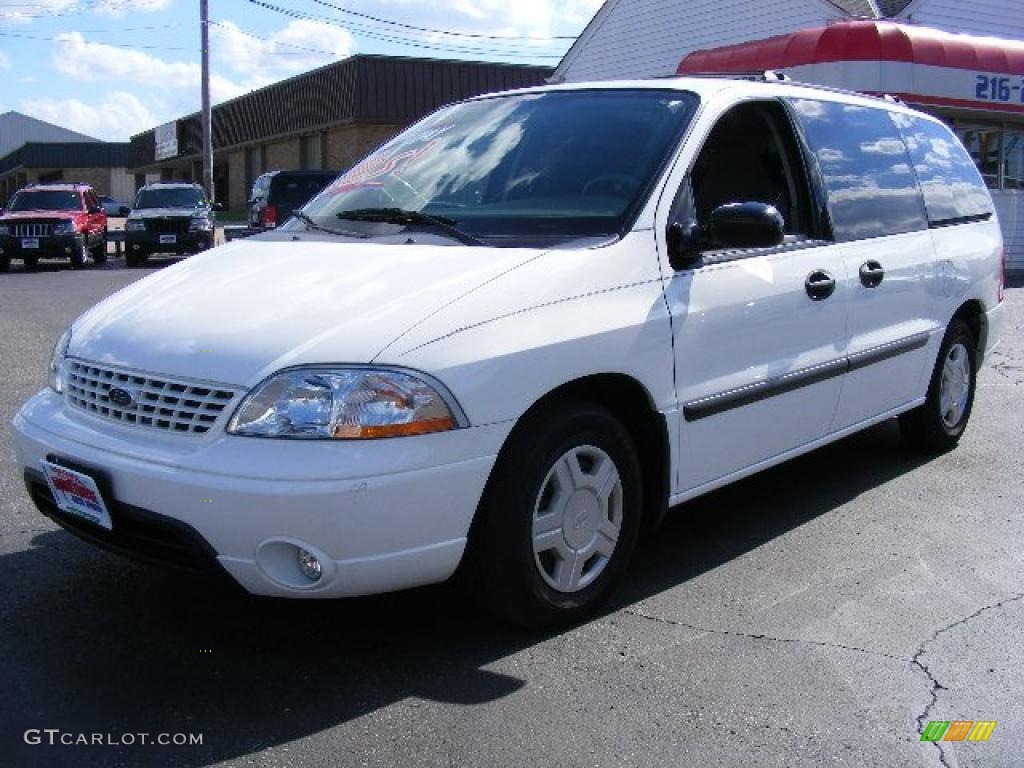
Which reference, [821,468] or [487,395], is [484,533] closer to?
[487,395]

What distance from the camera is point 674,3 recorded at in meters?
24.6

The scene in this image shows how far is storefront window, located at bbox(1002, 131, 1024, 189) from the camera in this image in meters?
19.9

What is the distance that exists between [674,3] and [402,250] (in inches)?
897

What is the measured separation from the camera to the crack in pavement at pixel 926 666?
9.94 feet

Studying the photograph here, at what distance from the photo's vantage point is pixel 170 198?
22156 millimetres

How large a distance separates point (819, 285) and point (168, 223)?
1913 centimetres

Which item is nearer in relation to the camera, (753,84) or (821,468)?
(753,84)

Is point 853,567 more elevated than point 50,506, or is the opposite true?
point 50,506

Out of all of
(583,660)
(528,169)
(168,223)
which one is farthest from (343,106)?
(583,660)

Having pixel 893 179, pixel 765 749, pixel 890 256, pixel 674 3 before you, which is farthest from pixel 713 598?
pixel 674 3

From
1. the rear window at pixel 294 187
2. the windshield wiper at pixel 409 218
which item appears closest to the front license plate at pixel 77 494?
the windshield wiper at pixel 409 218

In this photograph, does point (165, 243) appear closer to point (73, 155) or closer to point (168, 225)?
point (168, 225)

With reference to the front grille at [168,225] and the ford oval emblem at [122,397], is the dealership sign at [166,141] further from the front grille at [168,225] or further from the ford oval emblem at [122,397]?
the ford oval emblem at [122,397]

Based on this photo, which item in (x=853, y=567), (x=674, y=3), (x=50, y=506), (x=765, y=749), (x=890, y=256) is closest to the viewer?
(x=765, y=749)
